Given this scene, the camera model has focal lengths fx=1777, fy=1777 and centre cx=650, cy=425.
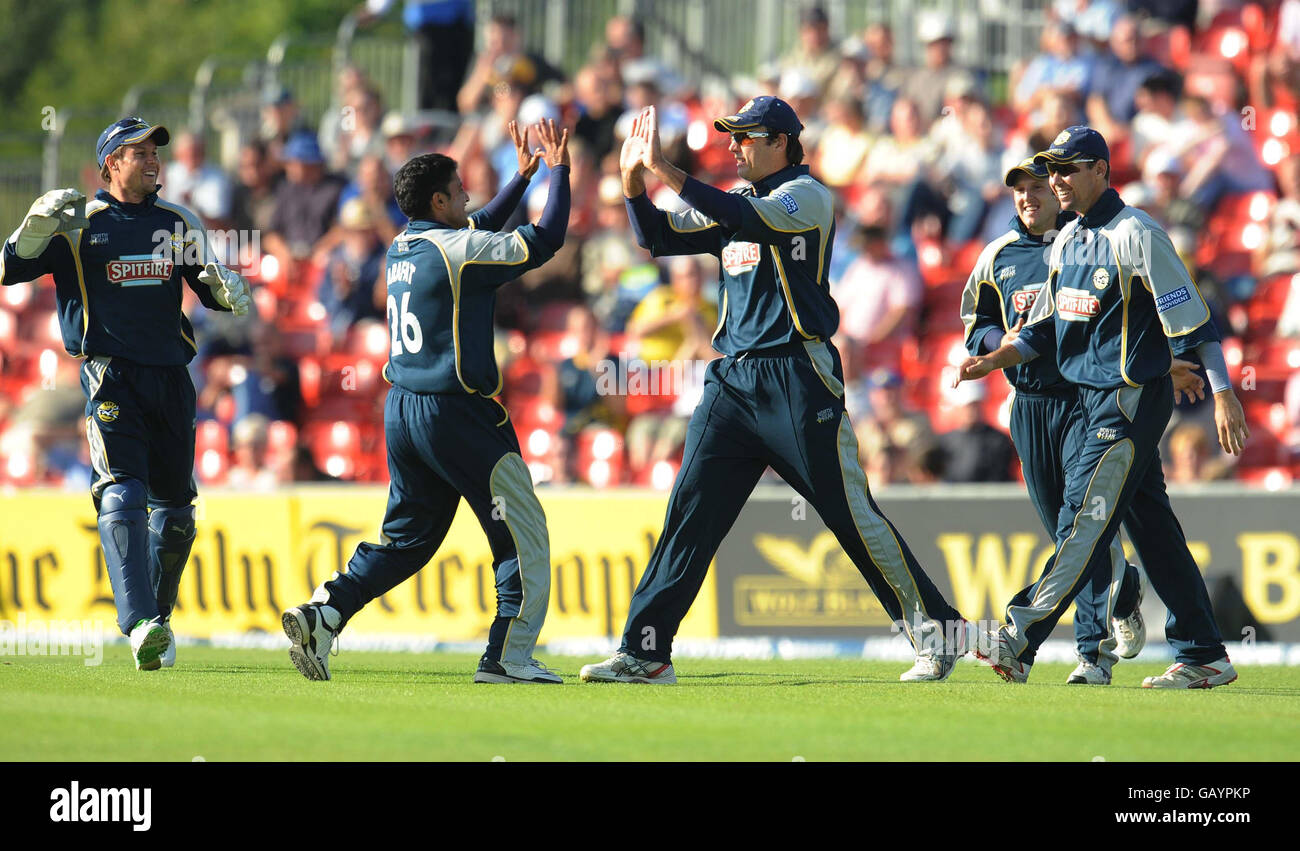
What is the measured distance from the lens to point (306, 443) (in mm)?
16531

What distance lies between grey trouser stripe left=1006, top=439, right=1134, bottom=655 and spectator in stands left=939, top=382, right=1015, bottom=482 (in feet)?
16.0

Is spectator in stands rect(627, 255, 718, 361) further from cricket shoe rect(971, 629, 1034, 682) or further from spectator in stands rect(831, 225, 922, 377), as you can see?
cricket shoe rect(971, 629, 1034, 682)

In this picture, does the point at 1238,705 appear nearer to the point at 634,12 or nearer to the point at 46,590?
the point at 46,590

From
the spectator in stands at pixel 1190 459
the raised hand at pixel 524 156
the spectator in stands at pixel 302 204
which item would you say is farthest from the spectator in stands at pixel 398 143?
the raised hand at pixel 524 156

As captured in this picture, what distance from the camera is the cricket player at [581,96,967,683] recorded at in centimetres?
844

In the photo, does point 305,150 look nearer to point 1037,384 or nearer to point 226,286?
point 226,286

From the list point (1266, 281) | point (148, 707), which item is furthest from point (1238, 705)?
point (1266, 281)

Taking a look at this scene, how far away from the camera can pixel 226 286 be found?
931cm

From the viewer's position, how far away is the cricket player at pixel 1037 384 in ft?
29.5

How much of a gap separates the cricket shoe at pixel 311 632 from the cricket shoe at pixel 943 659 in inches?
112

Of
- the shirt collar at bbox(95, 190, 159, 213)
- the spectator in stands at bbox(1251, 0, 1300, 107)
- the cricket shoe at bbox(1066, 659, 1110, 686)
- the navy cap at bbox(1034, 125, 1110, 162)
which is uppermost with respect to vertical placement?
the spectator in stands at bbox(1251, 0, 1300, 107)

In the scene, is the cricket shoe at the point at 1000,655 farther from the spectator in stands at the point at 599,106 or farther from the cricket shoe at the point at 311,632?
the spectator in stands at the point at 599,106

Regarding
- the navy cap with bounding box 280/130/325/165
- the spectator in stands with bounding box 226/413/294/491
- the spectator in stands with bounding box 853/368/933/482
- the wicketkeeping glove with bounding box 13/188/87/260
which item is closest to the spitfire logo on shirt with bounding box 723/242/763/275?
the wicketkeeping glove with bounding box 13/188/87/260

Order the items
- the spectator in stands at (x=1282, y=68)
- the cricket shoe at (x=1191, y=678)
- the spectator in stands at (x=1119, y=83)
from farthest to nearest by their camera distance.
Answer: the spectator in stands at (x=1119, y=83)
the spectator in stands at (x=1282, y=68)
the cricket shoe at (x=1191, y=678)
